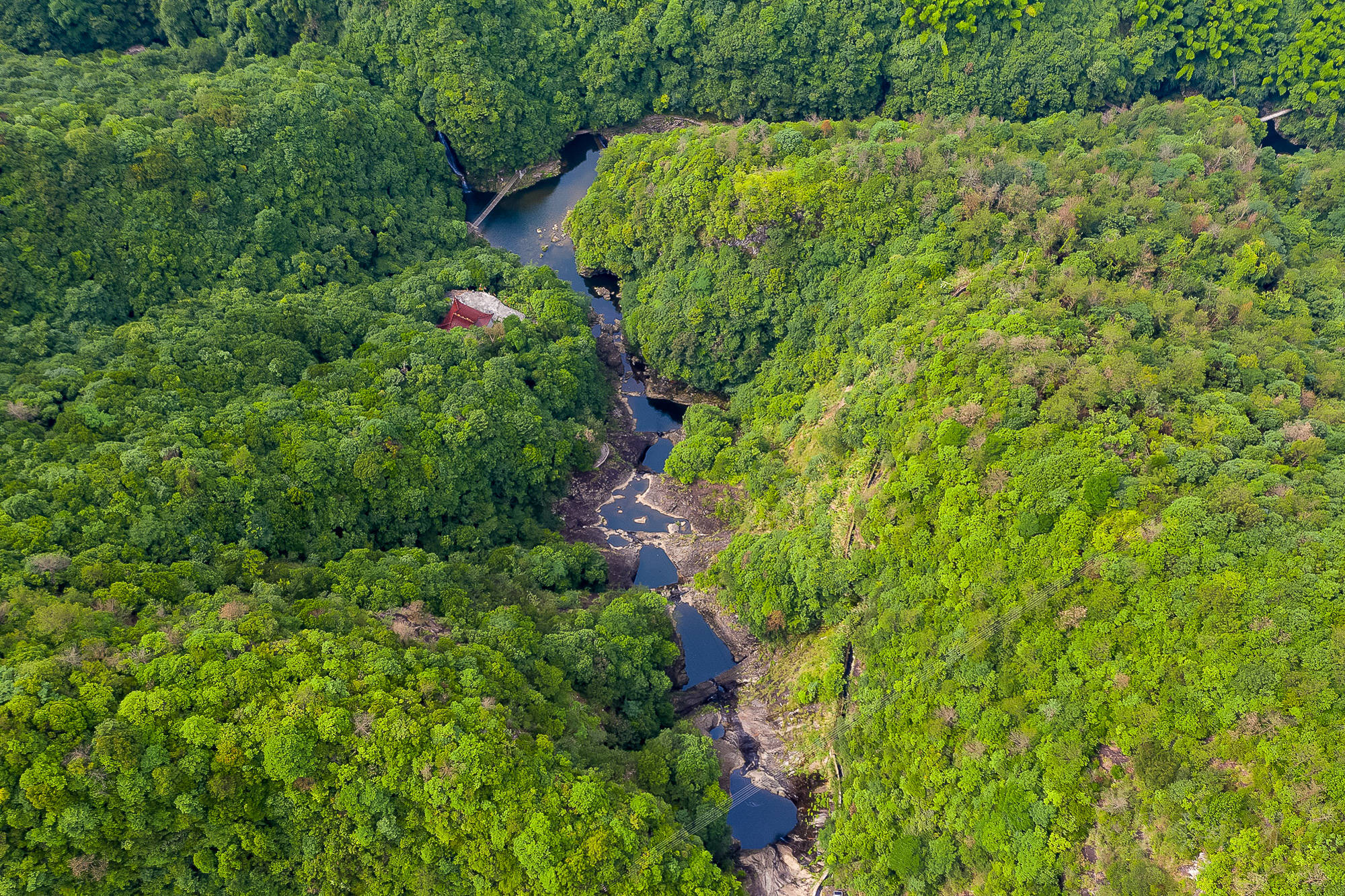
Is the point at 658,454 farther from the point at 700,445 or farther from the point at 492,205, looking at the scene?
the point at 492,205

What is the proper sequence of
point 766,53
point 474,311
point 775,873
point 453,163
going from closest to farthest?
point 775,873 < point 474,311 < point 766,53 < point 453,163

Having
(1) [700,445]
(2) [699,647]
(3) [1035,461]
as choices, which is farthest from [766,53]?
(2) [699,647]

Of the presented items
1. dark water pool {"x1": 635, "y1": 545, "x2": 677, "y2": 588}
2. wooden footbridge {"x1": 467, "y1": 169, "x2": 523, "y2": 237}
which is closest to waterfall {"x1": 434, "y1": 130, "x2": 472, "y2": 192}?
wooden footbridge {"x1": 467, "y1": 169, "x2": 523, "y2": 237}

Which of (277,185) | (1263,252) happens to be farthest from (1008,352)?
(277,185)

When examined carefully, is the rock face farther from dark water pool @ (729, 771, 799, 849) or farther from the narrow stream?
the narrow stream

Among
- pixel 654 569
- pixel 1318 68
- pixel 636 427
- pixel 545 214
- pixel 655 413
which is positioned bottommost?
pixel 654 569

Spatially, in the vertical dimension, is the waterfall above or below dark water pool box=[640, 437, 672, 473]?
above
